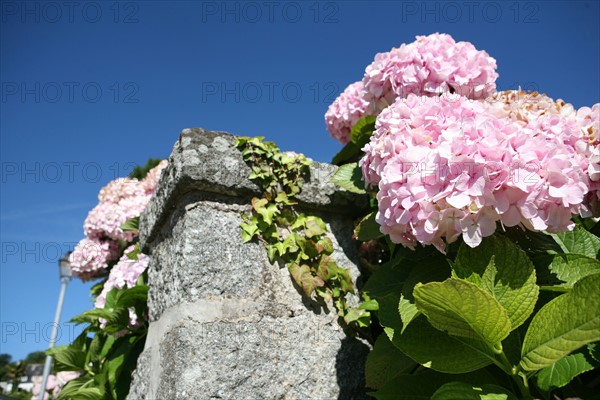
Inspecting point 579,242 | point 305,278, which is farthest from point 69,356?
point 579,242

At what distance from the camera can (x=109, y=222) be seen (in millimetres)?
3174

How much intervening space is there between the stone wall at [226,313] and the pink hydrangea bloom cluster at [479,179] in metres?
0.57

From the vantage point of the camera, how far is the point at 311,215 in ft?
5.74

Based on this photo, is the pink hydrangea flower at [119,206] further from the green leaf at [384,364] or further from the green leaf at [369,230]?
the green leaf at [384,364]

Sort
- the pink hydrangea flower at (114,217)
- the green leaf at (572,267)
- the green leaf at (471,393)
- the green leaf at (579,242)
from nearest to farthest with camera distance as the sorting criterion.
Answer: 1. the green leaf at (471,393)
2. the green leaf at (572,267)
3. the green leaf at (579,242)
4. the pink hydrangea flower at (114,217)

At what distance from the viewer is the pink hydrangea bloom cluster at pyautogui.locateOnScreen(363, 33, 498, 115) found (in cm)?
158

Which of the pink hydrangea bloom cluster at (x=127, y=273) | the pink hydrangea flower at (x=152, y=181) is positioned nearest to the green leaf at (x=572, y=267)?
the pink hydrangea bloom cluster at (x=127, y=273)

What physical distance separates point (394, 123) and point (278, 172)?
0.59 metres

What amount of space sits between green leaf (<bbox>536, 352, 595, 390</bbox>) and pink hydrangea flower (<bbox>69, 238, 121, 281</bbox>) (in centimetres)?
295

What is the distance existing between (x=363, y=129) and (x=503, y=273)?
933 millimetres

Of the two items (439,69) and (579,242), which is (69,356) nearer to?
(439,69)

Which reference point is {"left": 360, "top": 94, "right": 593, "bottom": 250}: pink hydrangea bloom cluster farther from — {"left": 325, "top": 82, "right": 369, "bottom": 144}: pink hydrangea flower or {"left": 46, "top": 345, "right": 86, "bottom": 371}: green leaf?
{"left": 46, "top": 345, "right": 86, "bottom": 371}: green leaf

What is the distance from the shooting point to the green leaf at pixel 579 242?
1270mm

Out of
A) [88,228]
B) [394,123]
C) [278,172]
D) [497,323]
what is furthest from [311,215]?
[88,228]
